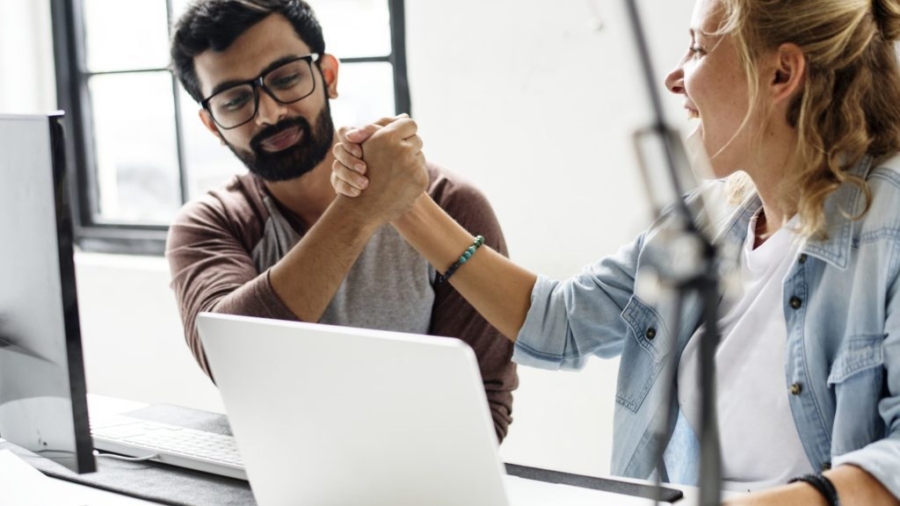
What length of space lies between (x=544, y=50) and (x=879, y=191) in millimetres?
1077

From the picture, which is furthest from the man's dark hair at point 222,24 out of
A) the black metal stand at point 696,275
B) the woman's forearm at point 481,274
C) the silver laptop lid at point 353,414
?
the black metal stand at point 696,275

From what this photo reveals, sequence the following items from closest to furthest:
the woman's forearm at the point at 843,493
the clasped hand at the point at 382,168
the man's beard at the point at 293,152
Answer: the woman's forearm at the point at 843,493 < the clasped hand at the point at 382,168 < the man's beard at the point at 293,152

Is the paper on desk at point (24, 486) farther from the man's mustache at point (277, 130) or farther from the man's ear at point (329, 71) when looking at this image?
the man's ear at point (329, 71)

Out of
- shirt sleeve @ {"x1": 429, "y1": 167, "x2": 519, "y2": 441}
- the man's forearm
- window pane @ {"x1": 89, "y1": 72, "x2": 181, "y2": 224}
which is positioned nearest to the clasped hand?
the man's forearm

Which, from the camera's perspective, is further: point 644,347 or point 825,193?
point 644,347

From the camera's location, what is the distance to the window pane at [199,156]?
2.94 metres

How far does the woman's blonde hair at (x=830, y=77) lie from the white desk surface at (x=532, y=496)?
0.39 m

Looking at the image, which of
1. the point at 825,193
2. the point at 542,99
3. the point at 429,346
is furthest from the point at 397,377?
the point at 542,99

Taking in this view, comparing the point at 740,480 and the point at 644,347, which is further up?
the point at 644,347

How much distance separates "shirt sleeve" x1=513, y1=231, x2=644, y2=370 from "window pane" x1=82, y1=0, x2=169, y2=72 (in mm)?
1883

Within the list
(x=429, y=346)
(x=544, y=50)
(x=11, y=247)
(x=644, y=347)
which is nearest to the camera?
(x=429, y=346)

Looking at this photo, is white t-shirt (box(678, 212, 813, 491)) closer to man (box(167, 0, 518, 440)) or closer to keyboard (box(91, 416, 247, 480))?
man (box(167, 0, 518, 440))

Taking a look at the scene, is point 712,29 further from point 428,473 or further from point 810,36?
point 428,473

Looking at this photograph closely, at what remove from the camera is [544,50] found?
214 cm
